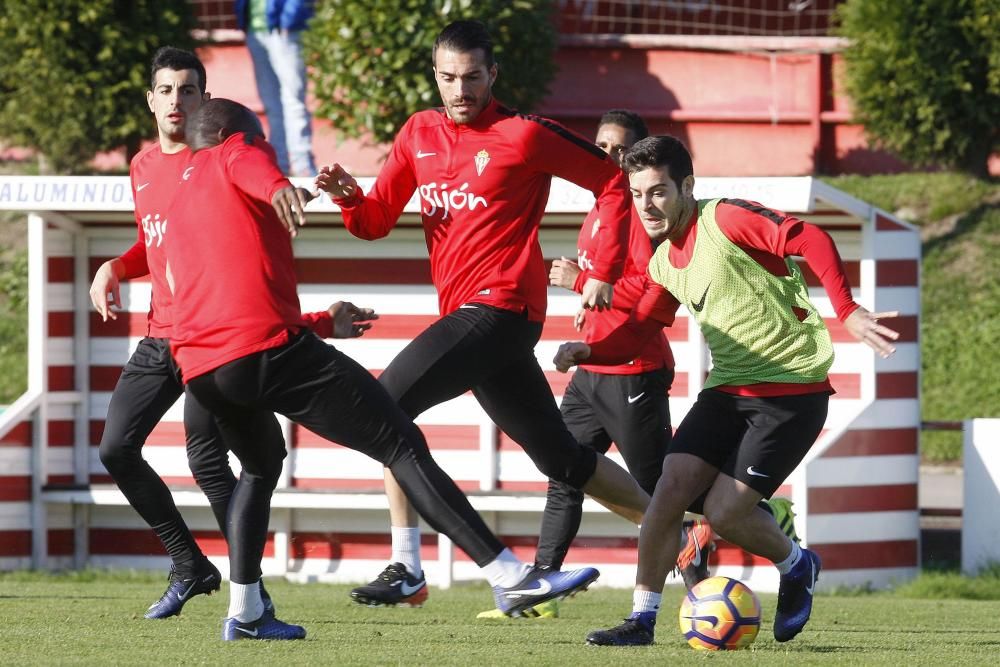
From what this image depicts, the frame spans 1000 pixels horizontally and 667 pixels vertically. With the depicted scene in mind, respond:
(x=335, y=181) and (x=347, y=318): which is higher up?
(x=335, y=181)

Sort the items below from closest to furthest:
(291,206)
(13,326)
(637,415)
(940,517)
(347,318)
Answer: (291,206)
(347,318)
(637,415)
(940,517)
(13,326)

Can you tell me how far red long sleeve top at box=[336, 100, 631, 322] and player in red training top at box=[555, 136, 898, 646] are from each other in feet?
1.37

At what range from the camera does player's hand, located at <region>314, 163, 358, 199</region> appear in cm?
678

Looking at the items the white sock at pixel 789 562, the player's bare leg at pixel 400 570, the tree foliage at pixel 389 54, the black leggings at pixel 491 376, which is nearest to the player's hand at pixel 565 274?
the black leggings at pixel 491 376

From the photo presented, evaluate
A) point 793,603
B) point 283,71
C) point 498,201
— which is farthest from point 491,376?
point 283,71

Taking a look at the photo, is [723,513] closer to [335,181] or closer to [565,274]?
[565,274]

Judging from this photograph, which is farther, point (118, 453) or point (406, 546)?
point (118, 453)

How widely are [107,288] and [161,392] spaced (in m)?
0.51

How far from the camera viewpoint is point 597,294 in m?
6.86

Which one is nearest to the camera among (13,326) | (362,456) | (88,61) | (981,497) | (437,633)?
(437,633)

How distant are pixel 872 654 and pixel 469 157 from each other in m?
2.43

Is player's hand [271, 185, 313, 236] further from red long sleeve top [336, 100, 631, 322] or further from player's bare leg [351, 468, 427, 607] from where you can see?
player's bare leg [351, 468, 427, 607]

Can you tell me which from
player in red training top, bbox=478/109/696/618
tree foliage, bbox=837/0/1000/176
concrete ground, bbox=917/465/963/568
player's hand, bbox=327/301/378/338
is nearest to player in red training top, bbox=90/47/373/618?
player's hand, bbox=327/301/378/338

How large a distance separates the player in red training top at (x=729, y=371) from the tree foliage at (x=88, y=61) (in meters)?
10.5
